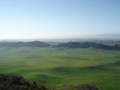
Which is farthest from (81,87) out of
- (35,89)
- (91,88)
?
(35,89)

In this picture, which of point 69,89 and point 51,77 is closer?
point 69,89

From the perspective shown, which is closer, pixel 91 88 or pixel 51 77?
pixel 91 88

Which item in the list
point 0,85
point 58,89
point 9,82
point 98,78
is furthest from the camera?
point 98,78

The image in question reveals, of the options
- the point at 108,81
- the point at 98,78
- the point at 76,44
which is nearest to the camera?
the point at 108,81

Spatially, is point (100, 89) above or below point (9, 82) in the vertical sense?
below

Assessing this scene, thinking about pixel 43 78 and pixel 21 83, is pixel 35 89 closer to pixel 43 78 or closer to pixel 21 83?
pixel 21 83

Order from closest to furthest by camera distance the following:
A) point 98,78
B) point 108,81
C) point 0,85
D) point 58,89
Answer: point 0,85 → point 58,89 → point 108,81 → point 98,78

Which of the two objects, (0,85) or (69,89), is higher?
(0,85)

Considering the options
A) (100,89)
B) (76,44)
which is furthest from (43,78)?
(76,44)

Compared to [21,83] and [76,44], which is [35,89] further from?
[76,44]
